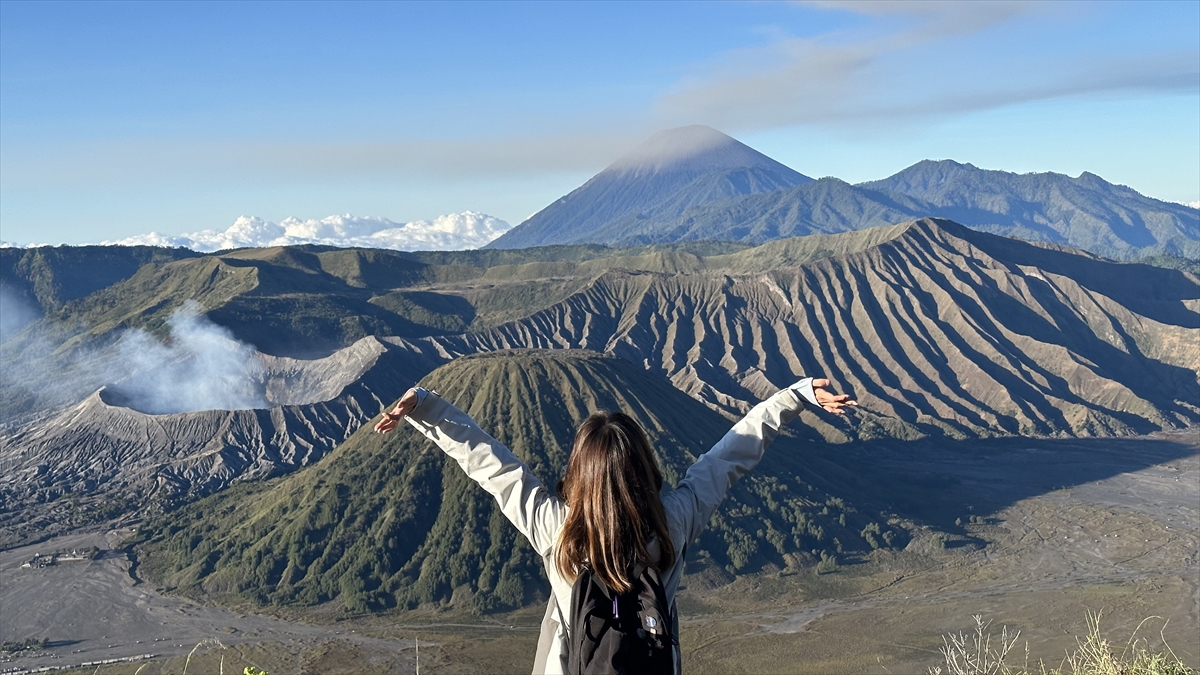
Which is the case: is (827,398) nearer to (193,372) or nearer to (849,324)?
(193,372)

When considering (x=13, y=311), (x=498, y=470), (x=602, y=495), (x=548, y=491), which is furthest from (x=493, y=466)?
(x=13, y=311)

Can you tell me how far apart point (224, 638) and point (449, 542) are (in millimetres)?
17783

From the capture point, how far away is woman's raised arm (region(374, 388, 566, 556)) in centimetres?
620

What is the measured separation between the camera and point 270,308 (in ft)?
487

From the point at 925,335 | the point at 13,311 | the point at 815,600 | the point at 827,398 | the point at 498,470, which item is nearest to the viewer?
the point at 498,470

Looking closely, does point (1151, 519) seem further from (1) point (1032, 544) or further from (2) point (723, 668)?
(2) point (723, 668)

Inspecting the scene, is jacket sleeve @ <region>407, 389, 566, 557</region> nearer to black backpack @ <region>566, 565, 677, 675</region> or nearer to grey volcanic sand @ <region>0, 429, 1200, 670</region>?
black backpack @ <region>566, 565, 677, 675</region>

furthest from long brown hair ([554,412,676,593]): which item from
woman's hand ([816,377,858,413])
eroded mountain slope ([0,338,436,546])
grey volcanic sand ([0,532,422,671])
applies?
eroded mountain slope ([0,338,436,546])

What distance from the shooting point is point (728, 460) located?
6613mm

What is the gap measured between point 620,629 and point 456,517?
247 feet

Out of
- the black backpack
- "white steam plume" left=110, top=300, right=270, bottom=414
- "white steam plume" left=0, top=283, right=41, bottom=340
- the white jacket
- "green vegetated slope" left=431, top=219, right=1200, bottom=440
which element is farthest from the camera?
"white steam plume" left=0, top=283, right=41, bottom=340

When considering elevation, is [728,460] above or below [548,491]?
above

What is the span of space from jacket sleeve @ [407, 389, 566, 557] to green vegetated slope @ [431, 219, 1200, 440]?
115m

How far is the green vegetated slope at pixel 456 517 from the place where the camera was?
244ft
